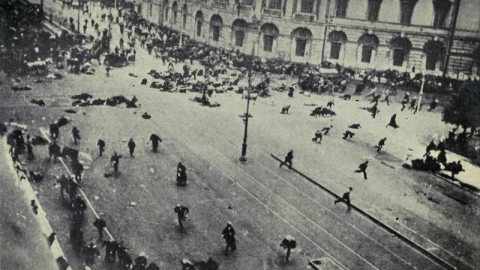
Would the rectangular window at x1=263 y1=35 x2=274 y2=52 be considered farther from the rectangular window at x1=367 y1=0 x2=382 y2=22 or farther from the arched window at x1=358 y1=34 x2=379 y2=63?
the rectangular window at x1=367 y1=0 x2=382 y2=22

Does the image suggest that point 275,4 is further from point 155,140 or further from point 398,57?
point 155,140

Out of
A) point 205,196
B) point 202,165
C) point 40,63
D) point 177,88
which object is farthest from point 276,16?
point 205,196

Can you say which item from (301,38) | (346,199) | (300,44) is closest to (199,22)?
(300,44)

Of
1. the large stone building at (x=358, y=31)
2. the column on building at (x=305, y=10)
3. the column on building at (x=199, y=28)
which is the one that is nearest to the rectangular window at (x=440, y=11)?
the large stone building at (x=358, y=31)

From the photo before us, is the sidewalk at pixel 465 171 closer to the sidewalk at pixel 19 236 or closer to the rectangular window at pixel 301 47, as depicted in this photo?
the sidewalk at pixel 19 236

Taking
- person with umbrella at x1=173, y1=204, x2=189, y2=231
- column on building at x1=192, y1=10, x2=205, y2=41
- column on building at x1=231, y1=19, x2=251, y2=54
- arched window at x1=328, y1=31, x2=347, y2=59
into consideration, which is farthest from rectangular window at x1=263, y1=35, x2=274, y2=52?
person with umbrella at x1=173, y1=204, x2=189, y2=231
